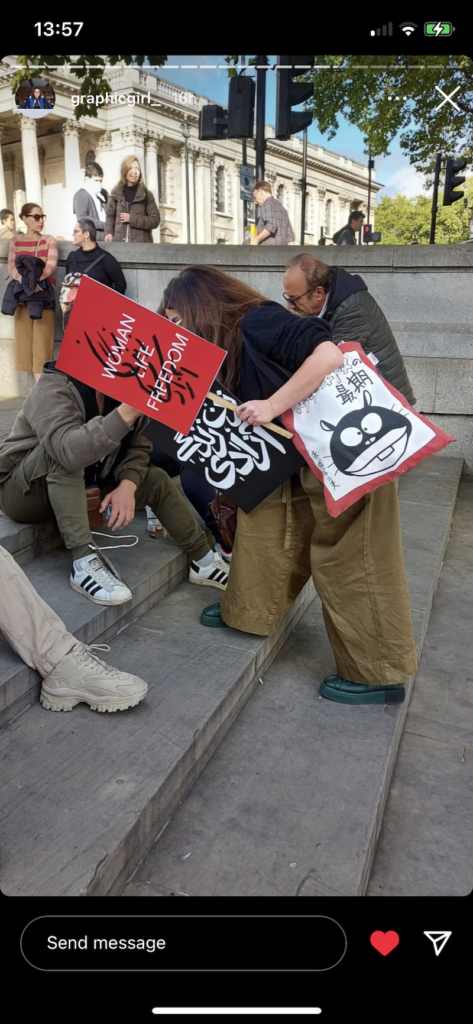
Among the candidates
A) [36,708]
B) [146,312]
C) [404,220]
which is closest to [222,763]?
[36,708]

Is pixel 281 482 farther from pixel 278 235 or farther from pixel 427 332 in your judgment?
pixel 278 235

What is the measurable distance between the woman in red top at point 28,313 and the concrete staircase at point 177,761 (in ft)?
14.8

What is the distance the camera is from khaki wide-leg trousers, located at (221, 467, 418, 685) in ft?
8.51

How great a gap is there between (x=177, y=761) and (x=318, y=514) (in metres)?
1.04

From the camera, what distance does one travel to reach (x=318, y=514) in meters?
2.69

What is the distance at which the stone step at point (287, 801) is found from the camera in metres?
1.93

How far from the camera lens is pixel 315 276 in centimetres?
324

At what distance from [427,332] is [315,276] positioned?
3.64 m

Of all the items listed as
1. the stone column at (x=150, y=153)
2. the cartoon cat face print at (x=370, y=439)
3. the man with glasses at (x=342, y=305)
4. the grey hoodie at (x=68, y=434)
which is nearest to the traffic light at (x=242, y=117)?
the stone column at (x=150, y=153)
